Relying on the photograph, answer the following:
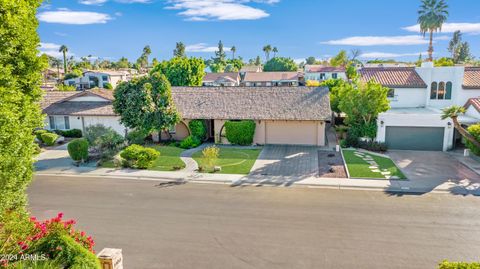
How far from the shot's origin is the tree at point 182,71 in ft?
181

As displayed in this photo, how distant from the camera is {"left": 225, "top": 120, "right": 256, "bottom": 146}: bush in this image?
28891mm

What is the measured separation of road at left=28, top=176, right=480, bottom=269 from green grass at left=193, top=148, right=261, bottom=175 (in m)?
2.98

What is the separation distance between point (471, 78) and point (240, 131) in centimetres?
2483

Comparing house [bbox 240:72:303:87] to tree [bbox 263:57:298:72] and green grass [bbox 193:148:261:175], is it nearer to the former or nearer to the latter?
tree [bbox 263:57:298:72]

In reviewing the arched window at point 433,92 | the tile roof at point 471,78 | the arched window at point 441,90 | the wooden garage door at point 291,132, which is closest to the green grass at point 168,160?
the wooden garage door at point 291,132

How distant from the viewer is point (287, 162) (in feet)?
78.8

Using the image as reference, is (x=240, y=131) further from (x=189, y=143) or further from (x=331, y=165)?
(x=331, y=165)

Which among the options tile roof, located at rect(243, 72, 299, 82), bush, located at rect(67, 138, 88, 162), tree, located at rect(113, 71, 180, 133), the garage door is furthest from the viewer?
tile roof, located at rect(243, 72, 299, 82)

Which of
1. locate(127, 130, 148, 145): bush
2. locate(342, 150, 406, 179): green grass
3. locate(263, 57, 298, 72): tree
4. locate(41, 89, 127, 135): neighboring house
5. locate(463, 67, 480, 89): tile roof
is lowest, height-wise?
locate(342, 150, 406, 179): green grass

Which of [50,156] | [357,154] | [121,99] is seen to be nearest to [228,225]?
[357,154]

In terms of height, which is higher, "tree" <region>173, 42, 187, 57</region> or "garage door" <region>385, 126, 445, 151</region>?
"tree" <region>173, 42, 187, 57</region>

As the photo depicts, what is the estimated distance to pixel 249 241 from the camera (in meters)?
12.8

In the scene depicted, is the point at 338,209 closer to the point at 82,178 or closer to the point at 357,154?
the point at 357,154

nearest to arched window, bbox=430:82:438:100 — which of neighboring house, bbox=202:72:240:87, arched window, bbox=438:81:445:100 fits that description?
arched window, bbox=438:81:445:100
